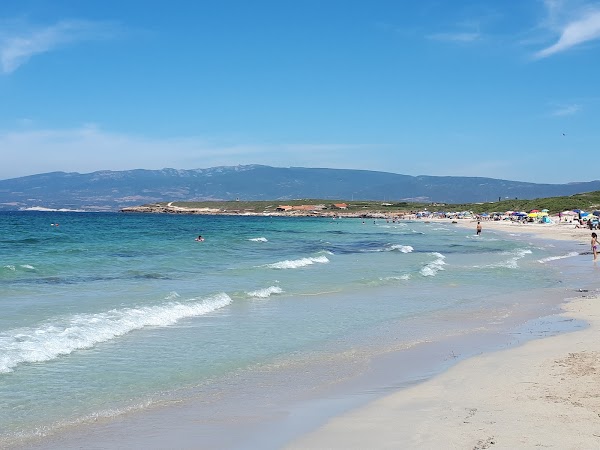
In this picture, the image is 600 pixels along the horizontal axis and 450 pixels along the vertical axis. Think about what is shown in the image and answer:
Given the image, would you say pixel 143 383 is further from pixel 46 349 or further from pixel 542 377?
pixel 542 377

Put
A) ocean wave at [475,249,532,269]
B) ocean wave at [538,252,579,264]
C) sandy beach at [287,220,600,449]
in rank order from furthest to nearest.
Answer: ocean wave at [538,252,579,264]
ocean wave at [475,249,532,269]
sandy beach at [287,220,600,449]

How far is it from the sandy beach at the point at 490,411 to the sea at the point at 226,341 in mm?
513

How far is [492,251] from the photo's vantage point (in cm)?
4297

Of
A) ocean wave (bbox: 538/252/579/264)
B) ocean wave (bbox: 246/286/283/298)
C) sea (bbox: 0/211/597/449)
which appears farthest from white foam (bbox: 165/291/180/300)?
ocean wave (bbox: 538/252/579/264)

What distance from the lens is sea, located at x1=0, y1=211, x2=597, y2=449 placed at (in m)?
7.79

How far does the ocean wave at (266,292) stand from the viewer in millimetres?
19448

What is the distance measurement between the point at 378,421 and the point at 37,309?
10.9 metres

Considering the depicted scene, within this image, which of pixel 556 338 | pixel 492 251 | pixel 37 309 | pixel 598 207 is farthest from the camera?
pixel 598 207

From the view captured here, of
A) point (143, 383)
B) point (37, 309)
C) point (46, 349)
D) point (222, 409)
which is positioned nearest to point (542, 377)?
point (222, 409)

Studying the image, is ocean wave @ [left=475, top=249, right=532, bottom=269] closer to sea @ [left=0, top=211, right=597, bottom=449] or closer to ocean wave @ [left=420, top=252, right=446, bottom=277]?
ocean wave @ [left=420, top=252, right=446, bottom=277]

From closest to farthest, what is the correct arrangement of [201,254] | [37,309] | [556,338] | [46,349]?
[46,349], [556,338], [37,309], [201,254]

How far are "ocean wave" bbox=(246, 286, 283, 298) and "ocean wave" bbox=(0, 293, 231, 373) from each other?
231cm

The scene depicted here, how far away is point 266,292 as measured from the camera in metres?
20.1

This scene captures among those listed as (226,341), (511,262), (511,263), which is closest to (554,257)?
(511,262)
